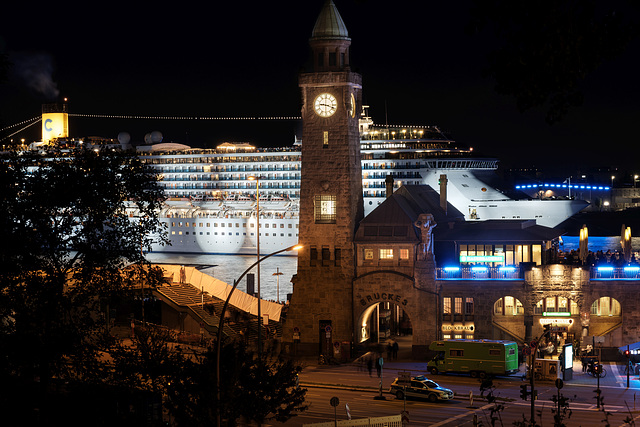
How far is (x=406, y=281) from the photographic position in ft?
154

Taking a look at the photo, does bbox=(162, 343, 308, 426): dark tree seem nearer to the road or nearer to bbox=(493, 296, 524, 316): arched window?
the road

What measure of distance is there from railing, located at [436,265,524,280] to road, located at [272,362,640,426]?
207 inches

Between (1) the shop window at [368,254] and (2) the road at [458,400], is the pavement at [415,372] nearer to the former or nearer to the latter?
(2) the road at [458,400]

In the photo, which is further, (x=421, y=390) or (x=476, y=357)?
(x=476, y=357)

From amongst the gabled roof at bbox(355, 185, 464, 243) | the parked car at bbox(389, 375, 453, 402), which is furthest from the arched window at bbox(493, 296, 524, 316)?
the parked car at bbox(389, 375, 453, 402)

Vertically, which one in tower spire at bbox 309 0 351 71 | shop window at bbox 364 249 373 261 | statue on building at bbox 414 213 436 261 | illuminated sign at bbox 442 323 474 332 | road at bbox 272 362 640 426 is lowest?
road at bbox 272 362 640 426

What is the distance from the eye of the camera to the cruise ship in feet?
353

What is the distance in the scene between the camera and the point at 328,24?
4788 cm

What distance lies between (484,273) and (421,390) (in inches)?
492

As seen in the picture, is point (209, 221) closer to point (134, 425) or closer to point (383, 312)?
point (383, 312)

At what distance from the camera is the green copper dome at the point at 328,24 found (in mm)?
47844

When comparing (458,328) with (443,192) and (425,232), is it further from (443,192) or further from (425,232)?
(443,192)

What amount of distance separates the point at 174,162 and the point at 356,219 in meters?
90.2

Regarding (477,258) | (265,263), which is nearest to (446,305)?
(477,258)
